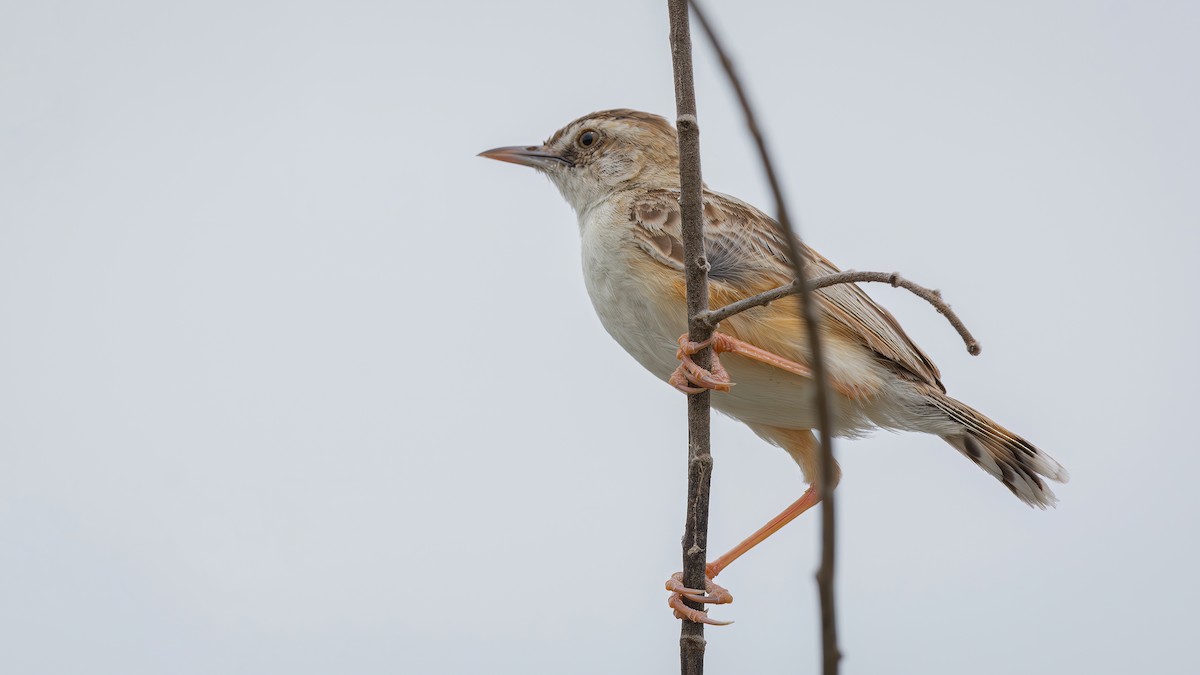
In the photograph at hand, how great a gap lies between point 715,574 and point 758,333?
145cm

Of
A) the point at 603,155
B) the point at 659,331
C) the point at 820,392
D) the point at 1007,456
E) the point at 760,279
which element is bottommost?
the point at 820,392

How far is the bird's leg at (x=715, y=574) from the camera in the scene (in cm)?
464

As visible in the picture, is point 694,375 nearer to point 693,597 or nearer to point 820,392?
point 693,597

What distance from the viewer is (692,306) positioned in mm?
4051

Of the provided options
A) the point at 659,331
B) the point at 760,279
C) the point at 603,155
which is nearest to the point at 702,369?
the point at 659,331

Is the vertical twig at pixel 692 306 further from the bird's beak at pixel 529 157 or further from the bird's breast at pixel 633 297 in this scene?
the bird's beak at pixel 529 157

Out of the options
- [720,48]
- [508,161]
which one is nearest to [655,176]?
[508,161]

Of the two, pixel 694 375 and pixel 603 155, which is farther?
pixel 603 155

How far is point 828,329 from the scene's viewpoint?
604 cm

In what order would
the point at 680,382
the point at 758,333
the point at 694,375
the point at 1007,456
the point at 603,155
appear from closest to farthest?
the point at 694,375 → the point at 680,382 → the point at 758,333 → the point at 1007,456 → the point at 603,155

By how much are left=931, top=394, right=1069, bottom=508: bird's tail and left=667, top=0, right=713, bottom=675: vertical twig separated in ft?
6.34

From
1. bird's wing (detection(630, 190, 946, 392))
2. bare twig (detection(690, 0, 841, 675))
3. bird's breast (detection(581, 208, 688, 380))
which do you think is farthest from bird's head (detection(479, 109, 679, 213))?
bare twig (detection(690, 0, 841, 675))

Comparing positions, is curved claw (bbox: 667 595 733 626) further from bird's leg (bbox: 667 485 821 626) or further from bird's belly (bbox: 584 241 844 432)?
bird's belly (bbox: 584 241 844 432)

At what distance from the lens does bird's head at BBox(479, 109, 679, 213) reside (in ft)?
21.9
